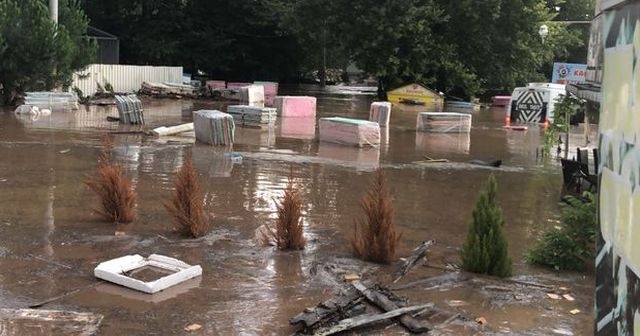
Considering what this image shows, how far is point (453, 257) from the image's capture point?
26.9 ft

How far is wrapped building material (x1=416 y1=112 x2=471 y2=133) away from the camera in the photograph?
23672 millimetres

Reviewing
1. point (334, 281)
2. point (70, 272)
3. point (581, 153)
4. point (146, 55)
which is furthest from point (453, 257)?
point (146, 55)

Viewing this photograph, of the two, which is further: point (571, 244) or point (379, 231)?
point (571, 244)

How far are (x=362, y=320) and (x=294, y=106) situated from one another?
22.6m

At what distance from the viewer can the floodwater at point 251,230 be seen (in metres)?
6.19

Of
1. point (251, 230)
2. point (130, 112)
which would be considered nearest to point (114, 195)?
point (251, 230)

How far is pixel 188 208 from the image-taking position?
859 cm

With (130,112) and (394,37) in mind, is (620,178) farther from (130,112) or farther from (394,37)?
(394,37)

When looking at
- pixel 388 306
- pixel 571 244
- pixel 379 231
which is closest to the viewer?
pixel 388 306

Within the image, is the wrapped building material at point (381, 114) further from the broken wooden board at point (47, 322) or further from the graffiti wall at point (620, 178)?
the graffiti wall at point (620, 178)

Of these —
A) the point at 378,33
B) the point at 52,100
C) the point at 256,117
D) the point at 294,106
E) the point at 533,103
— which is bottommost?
the point at 256,117

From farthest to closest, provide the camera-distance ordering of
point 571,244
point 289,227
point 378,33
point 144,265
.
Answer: point 378,33 → point 289,227 → point 571,244 → point 144,265

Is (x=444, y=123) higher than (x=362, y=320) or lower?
higher

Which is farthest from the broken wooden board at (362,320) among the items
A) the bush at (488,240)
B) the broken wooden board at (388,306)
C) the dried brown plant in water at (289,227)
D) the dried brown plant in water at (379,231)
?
the dried brown plant in water at (289,227)
